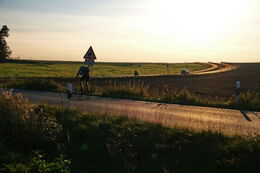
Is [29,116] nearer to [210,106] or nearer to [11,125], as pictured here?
[11,125]

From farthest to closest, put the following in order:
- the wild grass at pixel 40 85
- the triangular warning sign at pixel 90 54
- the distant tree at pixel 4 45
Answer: the distant tree at pixel 4 45 < the wild grass at pixel 40 85 < the triangular warning sign at pixel 90 54

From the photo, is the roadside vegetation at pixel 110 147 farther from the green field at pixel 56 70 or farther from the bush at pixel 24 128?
the green field at pixel 56 70

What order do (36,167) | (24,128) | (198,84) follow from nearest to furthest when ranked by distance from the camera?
1. (36,167)
2. (24,128)
3. (198,84)

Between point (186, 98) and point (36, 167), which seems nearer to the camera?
point (36, 167)

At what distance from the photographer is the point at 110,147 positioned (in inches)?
284

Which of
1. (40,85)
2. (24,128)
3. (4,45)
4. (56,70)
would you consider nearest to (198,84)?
(40,85)

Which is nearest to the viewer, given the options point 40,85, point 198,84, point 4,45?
point 40,85

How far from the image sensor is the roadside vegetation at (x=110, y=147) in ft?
20.4

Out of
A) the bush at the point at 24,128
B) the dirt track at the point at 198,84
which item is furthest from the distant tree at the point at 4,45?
the bush at the point at 24,128

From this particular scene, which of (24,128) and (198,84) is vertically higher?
(24,128)

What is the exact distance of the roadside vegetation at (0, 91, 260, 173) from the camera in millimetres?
6215

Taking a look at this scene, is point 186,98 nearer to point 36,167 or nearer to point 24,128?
point 24,128

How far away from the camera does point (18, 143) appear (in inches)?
307

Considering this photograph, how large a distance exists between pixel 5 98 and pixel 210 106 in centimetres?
950
